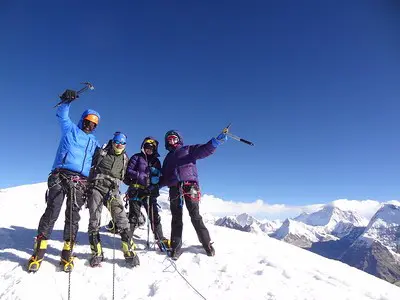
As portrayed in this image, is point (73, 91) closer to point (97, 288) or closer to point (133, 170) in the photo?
point (133, 170)

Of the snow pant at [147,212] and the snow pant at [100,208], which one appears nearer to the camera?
the snow pant at [100,208]

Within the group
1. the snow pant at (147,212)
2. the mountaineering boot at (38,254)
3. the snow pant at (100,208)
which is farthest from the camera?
the snow pant at (147,212)

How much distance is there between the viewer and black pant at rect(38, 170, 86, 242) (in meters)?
8.66

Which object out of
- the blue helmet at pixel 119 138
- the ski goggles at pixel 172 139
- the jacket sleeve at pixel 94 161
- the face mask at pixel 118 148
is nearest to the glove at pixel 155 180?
the ski goggles at pixel 172 139

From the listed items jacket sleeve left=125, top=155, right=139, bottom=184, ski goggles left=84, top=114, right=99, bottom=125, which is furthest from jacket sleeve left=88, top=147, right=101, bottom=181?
jacket sleeve left=125, top=155, right=139, bottom=184

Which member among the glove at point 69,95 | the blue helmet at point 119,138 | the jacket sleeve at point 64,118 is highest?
the glove at point 69,95

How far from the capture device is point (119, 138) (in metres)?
10.2

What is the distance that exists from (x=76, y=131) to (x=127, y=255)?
4.04 metres

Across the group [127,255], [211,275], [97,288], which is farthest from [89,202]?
[211,275]

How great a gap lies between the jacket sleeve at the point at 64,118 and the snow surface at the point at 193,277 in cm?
394

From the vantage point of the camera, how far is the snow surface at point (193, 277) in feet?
25.1

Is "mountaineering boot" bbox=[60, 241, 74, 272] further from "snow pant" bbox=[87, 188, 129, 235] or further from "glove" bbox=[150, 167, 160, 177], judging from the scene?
"glove" bbox=[150, 167, 160, 177]

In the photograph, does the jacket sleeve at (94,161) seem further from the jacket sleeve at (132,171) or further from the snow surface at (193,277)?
the snow surface at (193,277)

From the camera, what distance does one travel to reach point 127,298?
7555mm
